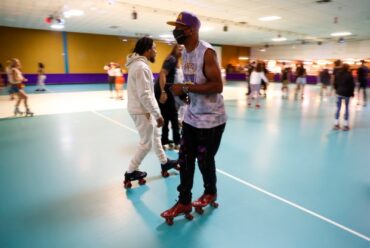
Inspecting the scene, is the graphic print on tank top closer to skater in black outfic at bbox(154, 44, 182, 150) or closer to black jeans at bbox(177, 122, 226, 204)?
black jeans at bbox(177, 122, 226, 204)

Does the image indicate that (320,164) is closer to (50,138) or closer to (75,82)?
(50,138)

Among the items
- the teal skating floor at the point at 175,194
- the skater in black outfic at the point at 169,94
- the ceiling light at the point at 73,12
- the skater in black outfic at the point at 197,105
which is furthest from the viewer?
the ceiling light at the point at 73,12

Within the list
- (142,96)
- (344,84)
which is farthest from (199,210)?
(344,84)

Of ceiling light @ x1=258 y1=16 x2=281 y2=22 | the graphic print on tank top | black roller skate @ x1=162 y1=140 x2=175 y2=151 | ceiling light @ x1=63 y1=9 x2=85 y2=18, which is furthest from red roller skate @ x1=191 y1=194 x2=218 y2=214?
ceiling light @ x1=258 y1=16 x2=281 y2=22

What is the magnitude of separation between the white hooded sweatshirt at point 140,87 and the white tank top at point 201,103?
61cm

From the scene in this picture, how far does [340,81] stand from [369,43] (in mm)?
18507

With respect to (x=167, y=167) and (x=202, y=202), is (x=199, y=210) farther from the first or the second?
(x=167, y=167)

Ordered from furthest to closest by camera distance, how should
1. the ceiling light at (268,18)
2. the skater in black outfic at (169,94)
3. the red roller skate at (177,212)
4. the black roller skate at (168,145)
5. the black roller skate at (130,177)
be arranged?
the ceiling light at (268,18), the black roller skate at (168,145), the skater in black outfic at (169,94), the black roller skate at (130,177), the red roller skate at (177,212)

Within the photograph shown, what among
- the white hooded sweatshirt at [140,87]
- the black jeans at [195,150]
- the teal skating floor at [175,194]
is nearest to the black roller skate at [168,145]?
the teal skating floor at [175,194]

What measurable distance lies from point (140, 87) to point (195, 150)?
2.89ft

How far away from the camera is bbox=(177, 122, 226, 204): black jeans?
212 cm

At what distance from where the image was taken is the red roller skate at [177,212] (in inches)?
88.5

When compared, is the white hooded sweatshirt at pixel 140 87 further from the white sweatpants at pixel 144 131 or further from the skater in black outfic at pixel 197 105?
the skater in black outfic at pixel 197 105

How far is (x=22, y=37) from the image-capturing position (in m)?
16.5
